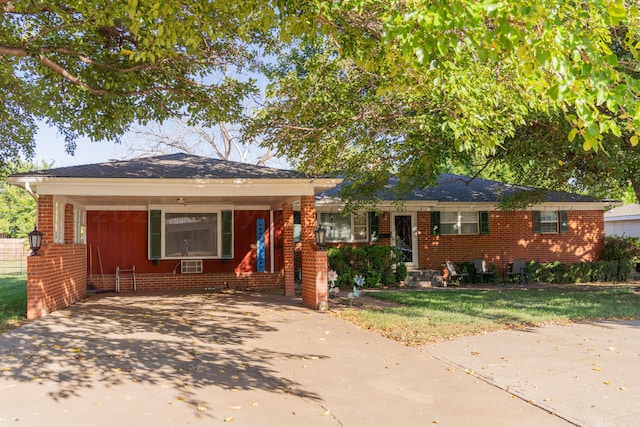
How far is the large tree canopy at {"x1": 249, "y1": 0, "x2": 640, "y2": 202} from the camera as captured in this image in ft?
12.6

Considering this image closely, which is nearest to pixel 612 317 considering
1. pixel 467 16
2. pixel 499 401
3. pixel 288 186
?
pixel 499 401

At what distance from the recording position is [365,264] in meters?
16.3

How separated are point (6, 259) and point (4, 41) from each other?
31.7m

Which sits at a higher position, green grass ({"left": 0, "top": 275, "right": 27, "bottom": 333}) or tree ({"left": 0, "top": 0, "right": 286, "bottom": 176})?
tree ({"left": 0, "top": 0, "right": 286, "bottom": 176})

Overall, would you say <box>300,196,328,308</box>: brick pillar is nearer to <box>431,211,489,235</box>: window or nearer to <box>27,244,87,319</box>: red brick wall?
<box>27,244,87,319</box>: red brick wall

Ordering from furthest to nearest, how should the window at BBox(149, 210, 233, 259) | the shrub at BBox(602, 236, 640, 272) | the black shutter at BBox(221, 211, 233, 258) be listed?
the shrub at BBox(602, 236, 640, 272) → the black shutter at BBox(221, 211, 233, 258) → the window at BBox(149, 210, 233, 259)

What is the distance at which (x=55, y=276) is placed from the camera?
1093 cm

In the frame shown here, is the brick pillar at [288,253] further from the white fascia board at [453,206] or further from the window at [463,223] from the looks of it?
the window at [463,223]

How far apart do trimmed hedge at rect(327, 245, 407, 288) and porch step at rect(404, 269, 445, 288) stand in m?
0.73

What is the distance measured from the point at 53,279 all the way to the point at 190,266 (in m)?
5.41

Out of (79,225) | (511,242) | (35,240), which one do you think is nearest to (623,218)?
(511,242)

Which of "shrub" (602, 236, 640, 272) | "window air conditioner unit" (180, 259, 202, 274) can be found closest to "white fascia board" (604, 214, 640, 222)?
"shrub" (602, 236, 640, 272)

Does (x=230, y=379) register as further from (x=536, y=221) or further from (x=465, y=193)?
(x=536, y=221)

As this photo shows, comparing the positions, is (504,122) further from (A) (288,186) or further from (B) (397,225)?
(B) (397,225)
